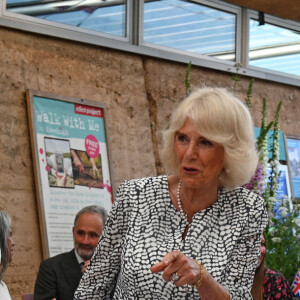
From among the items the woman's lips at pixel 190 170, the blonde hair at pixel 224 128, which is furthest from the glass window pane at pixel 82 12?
the woman's lips at pixel 190 170

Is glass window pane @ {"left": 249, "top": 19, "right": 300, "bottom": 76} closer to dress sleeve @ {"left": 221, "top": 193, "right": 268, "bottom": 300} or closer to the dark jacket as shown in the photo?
the dark jacket

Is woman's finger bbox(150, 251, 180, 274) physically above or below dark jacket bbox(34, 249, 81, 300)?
above

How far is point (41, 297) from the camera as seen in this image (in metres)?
Result: 4.44

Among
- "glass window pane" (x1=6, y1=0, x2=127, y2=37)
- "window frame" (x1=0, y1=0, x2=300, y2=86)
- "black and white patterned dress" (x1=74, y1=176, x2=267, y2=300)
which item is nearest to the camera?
"black and white patterned dress" (x1=74, y1=176, x2=267, y2=300)

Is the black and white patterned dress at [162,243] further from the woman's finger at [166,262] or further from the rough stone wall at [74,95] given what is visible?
the rough stone wall at [74,95]

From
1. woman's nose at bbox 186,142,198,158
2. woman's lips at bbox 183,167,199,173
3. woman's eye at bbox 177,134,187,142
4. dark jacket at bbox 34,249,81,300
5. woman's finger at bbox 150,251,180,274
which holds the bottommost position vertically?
dark jacket at bbox 34,249,81,300

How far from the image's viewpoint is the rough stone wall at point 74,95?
6215 millimetres

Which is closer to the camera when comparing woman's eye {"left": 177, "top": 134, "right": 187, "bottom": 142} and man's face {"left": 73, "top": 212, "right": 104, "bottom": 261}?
woman's eye {"left": 177, "top": 134, "right": 187, "bottom": 142}

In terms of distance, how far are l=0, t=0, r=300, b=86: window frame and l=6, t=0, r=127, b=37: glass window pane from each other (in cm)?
6

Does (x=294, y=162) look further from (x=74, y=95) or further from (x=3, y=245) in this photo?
(x=3, y=245)

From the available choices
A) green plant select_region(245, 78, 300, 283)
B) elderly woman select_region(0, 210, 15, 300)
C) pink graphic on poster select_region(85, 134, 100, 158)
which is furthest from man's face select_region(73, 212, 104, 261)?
pink graphic on poster select_region(85, 134, 100, 158)

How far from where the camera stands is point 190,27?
834cm

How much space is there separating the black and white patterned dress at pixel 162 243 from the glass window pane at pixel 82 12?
186 inches

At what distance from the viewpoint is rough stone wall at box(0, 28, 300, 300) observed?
20.4 ft
